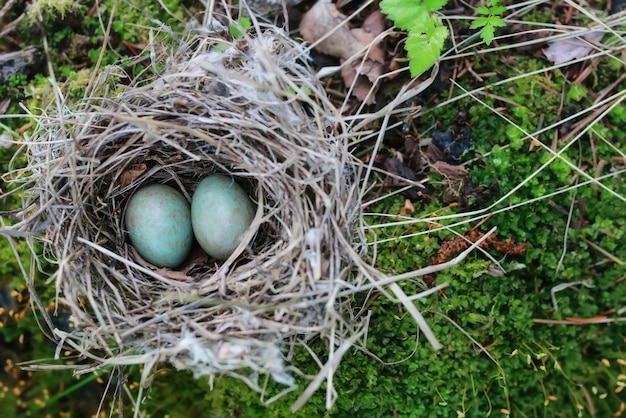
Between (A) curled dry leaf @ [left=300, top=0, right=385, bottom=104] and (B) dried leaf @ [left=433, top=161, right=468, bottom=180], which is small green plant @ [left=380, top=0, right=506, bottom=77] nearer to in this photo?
(A) curled dry leaf @ [left=300, top=0, right=385, bottom=104]

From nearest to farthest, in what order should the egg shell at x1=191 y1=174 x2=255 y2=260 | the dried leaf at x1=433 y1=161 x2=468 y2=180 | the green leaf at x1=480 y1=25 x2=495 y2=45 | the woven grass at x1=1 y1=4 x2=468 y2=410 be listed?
the woven grass at x1=1 y1=4 x2=468 y2=410 < the egg shell at x1=191 y1=174 x2=255 y2=260 < the green leaf at x1=480 y1=25 x2=495 y2=45 < the dried leaf at x1=433 y1=161 x2=468 y2=180

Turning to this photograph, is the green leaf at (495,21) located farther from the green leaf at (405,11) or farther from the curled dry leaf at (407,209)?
the curled dry leaf at (407,209)

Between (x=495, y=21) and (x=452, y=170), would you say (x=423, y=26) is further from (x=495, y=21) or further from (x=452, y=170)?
(x=452, y=170)

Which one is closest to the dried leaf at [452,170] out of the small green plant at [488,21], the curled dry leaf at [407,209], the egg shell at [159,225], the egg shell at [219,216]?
the curled dry leaf at [407,209]

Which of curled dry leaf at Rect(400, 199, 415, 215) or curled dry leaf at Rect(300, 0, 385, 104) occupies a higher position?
curled dry leaf at Rect(300, 0, 385, 104)

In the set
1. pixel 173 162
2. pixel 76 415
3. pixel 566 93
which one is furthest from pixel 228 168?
pixel 76 415

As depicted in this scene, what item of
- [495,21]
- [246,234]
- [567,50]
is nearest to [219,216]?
[246,234]

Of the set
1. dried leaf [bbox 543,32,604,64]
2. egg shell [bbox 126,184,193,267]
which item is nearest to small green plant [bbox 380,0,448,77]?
dried leaf [bbox 543,32,604,64]

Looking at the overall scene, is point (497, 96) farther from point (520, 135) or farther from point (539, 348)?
point (539, 348)
